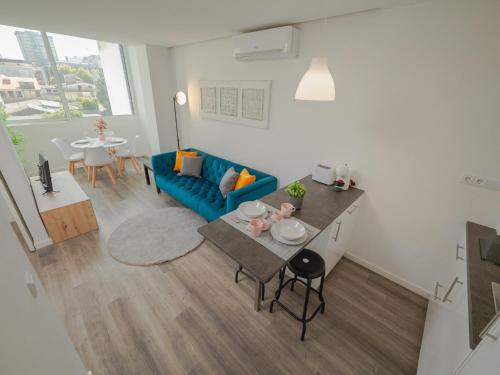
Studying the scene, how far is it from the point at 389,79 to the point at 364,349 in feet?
7.49

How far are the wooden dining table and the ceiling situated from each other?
1627 mm

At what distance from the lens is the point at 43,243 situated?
2.63 metres

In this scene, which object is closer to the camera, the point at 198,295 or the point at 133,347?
the point at 133,347

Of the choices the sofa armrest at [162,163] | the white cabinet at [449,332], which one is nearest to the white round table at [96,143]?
the sofa armrest at [162,163]

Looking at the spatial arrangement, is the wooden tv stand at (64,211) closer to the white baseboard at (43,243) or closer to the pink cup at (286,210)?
the white baseboard at (43,243)

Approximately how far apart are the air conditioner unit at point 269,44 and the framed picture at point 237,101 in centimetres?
33

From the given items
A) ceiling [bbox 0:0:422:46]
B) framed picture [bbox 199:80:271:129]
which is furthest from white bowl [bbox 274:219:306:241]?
ceiling [bbox 0:0:422:46]

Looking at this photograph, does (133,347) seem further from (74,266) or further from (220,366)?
(74,266)

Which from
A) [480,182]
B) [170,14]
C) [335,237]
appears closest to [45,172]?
[170,14]

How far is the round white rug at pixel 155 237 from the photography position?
8.29 ft

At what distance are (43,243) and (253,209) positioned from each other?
278 cm

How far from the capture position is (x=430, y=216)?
6.39 feet

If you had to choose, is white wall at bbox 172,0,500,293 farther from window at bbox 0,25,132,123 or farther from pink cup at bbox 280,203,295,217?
window at bbox 0,25,132,123

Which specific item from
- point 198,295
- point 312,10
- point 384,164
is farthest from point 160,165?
point 384,164
